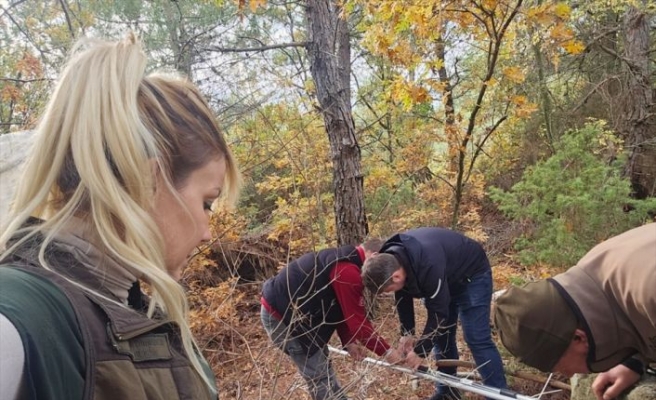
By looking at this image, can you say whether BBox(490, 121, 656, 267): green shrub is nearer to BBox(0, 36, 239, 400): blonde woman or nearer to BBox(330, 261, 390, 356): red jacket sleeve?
BBox(330, 261, 390, 356): red jacket sleeve

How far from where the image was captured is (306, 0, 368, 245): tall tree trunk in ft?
16.0

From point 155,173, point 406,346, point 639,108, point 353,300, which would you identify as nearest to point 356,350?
point 406,346

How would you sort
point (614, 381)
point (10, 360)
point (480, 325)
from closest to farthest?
point (10, 360), point (614, 381), point (480, 325)

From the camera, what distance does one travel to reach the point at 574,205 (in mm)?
4109

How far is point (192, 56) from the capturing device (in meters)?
5.13

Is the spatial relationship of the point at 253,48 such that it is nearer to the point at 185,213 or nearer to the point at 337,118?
the point at 337,118

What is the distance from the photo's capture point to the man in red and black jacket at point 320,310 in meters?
3.41

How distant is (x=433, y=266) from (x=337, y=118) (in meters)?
2.11

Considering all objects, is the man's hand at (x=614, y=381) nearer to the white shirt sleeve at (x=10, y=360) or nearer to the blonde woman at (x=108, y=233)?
the blonde woman at (x=108, y=233)

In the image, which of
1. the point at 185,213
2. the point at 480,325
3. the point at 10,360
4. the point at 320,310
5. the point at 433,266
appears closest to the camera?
the point at 10,360

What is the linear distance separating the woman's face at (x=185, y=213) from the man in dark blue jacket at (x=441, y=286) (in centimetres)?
221

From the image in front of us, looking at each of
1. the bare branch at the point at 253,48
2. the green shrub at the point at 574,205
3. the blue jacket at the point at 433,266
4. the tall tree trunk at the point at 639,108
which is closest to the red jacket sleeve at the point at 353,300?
the blue jacket at the point at 433,266

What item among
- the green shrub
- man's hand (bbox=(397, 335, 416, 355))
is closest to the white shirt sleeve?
man's hand (bbox=(397, 335, 416, 355))

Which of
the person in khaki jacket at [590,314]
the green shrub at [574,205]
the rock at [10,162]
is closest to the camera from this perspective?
the person in khaki jacket at [590,314]
